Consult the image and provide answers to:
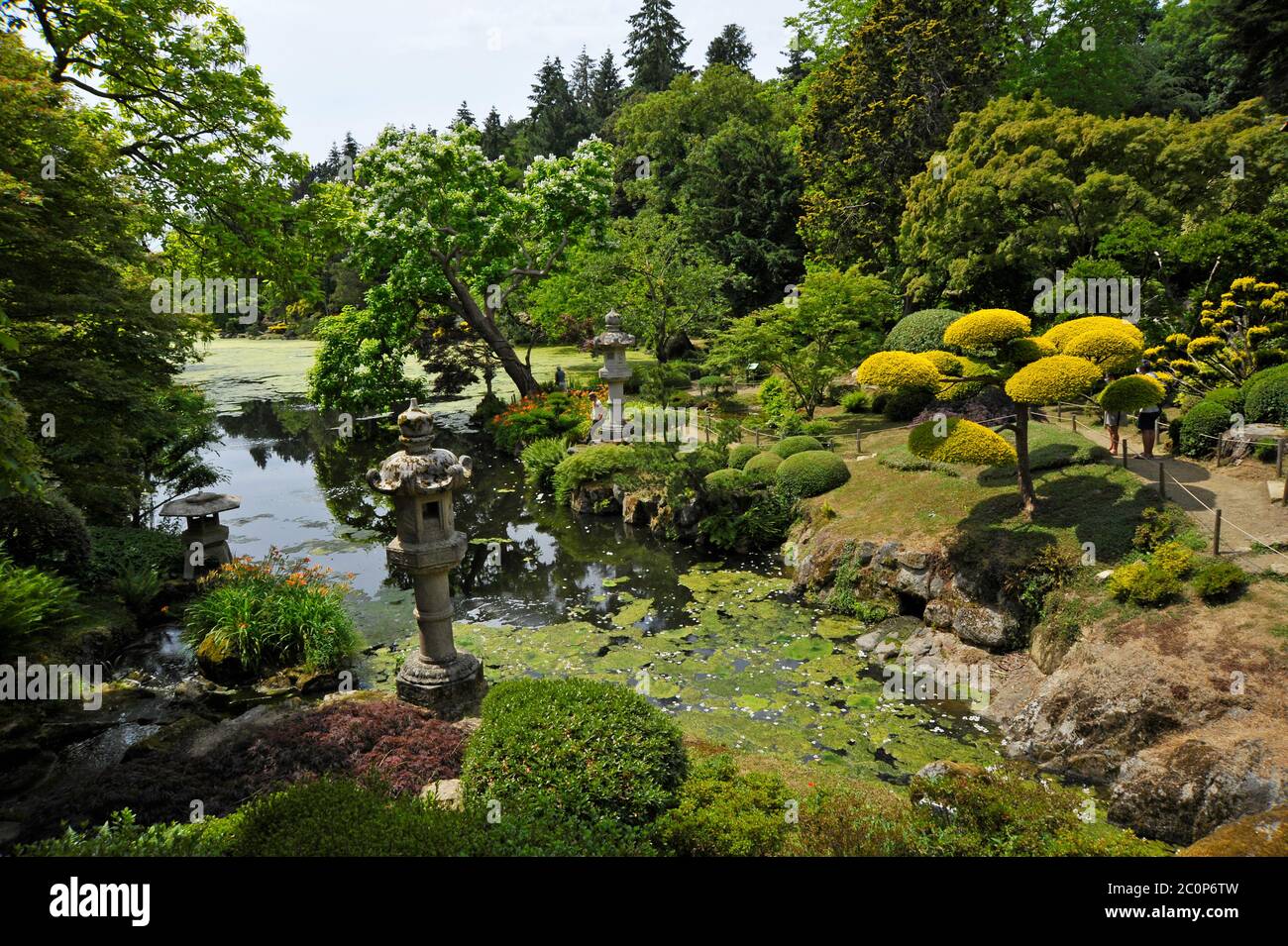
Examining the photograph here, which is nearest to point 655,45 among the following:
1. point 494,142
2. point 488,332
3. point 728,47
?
point 728,47

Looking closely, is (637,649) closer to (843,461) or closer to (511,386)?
(843,461)

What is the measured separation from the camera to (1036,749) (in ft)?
29.9

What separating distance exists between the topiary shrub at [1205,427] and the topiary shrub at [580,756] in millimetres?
12811

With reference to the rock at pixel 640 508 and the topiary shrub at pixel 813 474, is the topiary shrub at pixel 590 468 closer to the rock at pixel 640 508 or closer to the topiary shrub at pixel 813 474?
the rock at pixel 640 508

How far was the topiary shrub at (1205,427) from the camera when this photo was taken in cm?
1384

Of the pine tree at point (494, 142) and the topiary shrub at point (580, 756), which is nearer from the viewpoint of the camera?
the topiary shrub at point (580, 756)

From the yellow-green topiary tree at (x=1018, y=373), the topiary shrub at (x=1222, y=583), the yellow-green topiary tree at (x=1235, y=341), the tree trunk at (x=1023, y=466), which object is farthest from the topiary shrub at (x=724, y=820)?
the yellow-green topiary tree at (x=1235, y=341)

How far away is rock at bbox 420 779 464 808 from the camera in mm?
6375

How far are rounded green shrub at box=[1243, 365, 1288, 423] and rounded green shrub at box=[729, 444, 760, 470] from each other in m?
10.2

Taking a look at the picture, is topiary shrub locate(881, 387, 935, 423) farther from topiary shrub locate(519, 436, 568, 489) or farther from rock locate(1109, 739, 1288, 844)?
rock locate(1109, 739, 1288, 844)

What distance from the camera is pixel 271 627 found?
1170 centimetres
